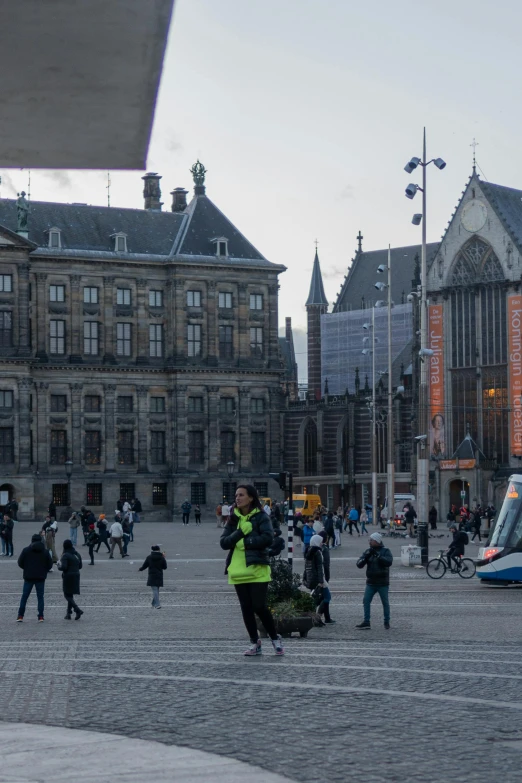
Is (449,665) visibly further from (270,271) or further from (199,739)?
(270,271)

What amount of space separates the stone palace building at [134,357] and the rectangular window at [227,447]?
0.30 ft

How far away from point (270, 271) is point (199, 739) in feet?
279

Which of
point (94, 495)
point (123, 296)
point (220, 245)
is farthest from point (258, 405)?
point (94, 495)

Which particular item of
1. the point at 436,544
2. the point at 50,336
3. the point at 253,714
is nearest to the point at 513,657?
the point at 253,714

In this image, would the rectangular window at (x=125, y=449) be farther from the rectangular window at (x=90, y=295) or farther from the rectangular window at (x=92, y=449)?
the rectangular window at (x=90, y=295)

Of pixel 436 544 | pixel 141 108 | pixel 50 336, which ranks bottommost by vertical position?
pixel 436 544

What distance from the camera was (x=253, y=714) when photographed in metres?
10.9

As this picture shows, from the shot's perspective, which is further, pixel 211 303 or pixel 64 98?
pixel 211 303

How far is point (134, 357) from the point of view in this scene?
91.8 metres

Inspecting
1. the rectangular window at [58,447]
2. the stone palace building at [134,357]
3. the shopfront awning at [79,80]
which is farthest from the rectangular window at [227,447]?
the shopfront awning at [79,80]

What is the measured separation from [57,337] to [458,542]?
184 ft

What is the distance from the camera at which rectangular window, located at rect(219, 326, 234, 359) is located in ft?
306

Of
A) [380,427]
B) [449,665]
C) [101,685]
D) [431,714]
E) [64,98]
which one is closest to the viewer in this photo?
[64,98]

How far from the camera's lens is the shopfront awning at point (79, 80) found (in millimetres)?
4504
